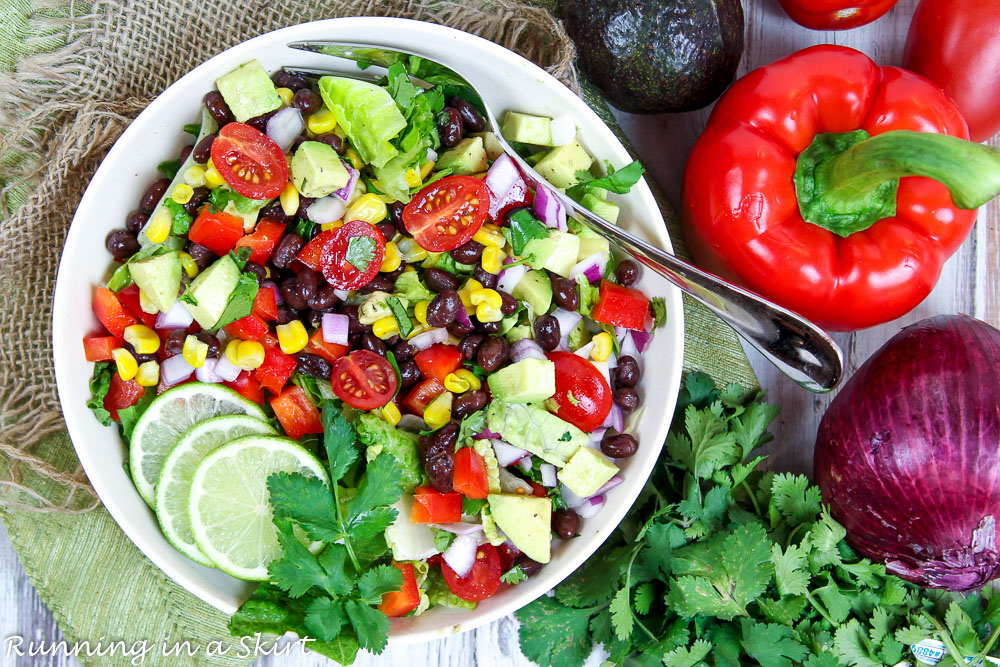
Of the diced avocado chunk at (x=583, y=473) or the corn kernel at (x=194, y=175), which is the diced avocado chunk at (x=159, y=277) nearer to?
the corn kernel at (x=194, y=175)

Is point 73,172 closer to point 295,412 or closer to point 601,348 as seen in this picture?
point 295,412

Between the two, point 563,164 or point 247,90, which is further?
point 563,164

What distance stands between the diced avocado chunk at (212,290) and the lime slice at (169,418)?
0.21m

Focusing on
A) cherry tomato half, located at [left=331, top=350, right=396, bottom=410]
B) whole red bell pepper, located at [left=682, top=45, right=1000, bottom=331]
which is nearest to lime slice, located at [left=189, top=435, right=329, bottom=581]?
cherry tomato half, located at [left=331, top=350, right=396, bottom=410]

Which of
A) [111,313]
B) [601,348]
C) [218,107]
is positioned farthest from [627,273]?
[111,313]

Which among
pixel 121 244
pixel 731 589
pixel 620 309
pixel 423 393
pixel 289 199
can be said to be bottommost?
pixel 731 589

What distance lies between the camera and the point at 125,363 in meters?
2.23

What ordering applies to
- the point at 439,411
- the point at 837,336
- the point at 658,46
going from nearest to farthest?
the point at 439,411
the point at 658,46
the point at 837,336

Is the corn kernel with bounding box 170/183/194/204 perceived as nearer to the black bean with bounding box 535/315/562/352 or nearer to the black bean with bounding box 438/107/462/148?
the black bean with bounding box 438/107/462/148

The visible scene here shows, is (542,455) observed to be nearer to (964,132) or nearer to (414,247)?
(414,247)

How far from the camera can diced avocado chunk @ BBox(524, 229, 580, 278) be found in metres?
2.30

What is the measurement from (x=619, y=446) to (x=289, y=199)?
1289mm

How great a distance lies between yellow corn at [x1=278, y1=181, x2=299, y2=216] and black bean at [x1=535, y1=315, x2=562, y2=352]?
Result: 2.75 ft

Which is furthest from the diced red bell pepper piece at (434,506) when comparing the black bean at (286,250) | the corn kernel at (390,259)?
the black bean at (286,250)
